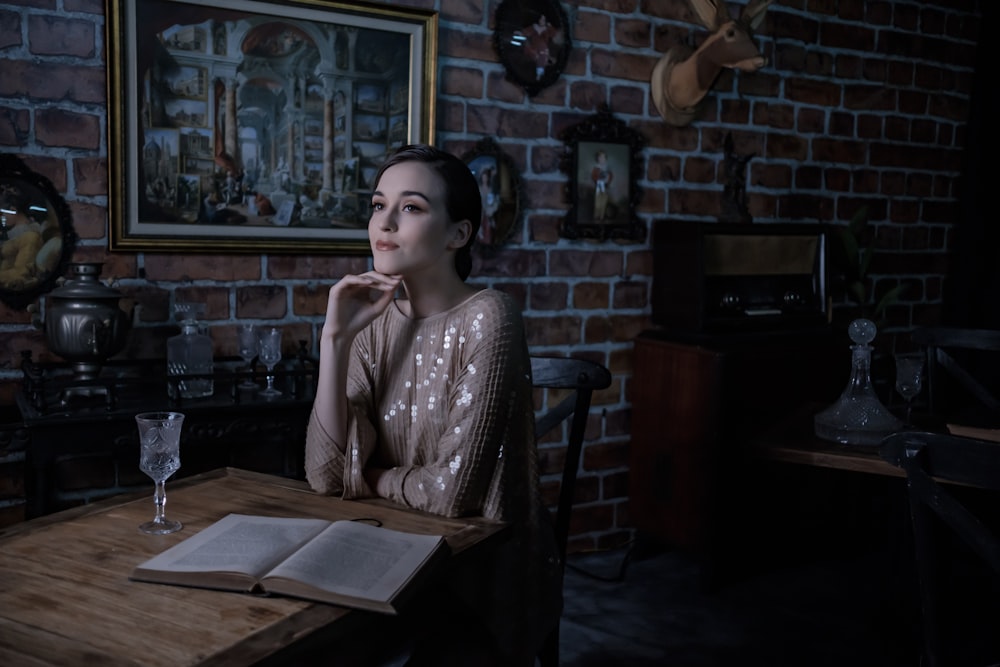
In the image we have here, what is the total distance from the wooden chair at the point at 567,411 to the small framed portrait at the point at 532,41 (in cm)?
113

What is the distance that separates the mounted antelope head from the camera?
8.98ft

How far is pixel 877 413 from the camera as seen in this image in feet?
6.88

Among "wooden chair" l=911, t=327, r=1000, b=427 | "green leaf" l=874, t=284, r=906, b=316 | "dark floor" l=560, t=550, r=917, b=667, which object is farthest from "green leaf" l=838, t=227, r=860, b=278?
"dark floor" l=560, t=550, r=917, b=667

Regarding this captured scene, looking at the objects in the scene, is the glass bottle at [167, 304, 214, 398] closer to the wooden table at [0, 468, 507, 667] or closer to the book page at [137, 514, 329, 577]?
the wooden table at [0, 468, 507, 667]

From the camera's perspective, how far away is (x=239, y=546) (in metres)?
1.11

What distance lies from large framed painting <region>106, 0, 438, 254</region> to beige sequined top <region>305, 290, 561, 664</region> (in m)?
0.96

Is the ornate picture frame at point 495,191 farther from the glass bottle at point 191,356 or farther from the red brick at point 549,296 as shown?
the glass bottle at point 191,356

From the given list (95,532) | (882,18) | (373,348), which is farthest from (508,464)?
(882,18)

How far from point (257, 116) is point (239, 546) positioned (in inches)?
59.6

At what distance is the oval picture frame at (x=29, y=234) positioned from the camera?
81.7 inches

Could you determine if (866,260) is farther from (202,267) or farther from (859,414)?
(202,267)

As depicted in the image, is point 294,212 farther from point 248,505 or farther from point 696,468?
point 696,468

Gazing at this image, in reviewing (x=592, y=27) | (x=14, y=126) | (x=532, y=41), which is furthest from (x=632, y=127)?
(x=14, y=126)

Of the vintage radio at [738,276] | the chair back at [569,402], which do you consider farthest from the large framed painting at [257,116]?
the vintage radio at [738,276]
